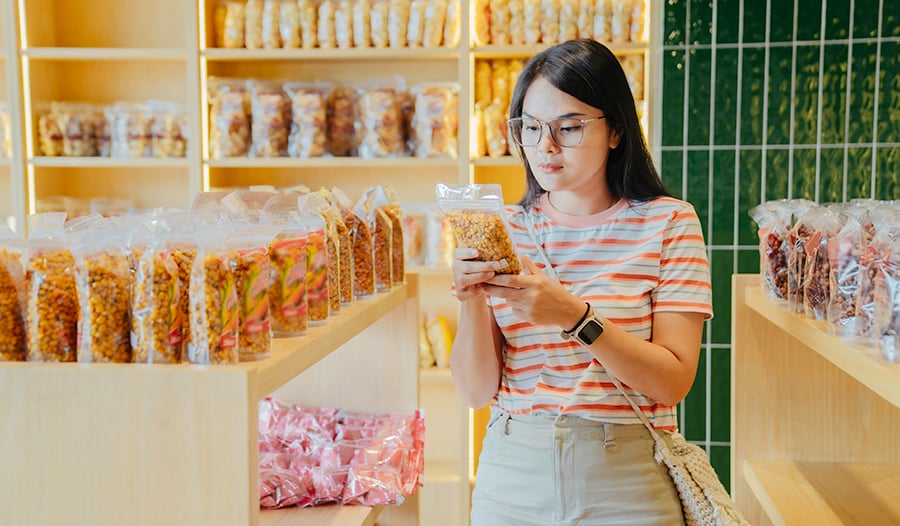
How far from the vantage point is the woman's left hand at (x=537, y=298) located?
135cm

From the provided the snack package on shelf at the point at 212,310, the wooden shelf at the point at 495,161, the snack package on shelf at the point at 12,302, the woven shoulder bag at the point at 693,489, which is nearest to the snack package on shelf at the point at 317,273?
the snack package on shelf at the point at 212,310

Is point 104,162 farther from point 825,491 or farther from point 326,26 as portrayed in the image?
point 825,491

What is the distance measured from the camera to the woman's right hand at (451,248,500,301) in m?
1.34

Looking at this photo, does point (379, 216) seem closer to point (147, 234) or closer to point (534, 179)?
point (534, 179)

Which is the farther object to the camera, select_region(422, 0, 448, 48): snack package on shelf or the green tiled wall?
select_region(422, 0, 448, 48): snack package on shelf

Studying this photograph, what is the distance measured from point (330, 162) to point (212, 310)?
233cm

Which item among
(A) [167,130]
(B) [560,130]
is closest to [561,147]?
(B) [560,130]

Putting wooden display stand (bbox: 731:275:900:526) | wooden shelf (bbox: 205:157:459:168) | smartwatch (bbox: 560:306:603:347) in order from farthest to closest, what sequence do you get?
1. wooden shelf (bbox: 205:157:459:168)
2. wooden display stand (bbox: 731:275:900:526)
3. smartwatch (bbox: 560:306:603:347)

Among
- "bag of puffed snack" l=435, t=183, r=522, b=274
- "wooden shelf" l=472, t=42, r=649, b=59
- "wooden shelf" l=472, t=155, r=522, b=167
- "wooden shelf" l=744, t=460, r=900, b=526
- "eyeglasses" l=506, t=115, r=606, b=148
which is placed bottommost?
"wooden shelf" l=744, t=460, r=900, b=526

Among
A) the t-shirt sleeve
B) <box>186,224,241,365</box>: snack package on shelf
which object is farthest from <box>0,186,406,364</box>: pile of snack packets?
the t-shirt sleeve

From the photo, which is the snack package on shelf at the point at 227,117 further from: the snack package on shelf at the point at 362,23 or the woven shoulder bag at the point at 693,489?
the woven shoulder bag at the point at 693,489

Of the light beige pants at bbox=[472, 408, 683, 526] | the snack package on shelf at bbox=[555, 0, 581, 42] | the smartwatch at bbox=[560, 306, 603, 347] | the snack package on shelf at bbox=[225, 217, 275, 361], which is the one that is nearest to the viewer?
the snack package on shelf at bbox=[225, 217, 275, 361]

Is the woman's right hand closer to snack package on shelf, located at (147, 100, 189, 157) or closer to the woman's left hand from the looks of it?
the woman's left hand

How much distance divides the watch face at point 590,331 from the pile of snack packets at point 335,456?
1.48 ft
